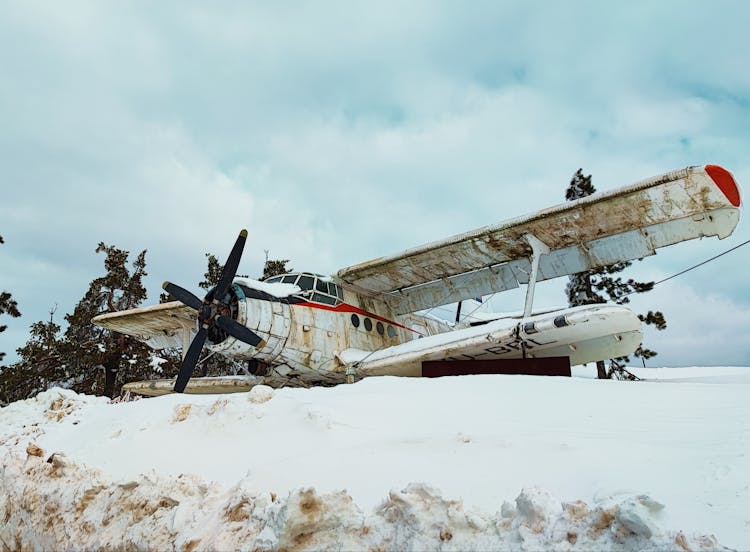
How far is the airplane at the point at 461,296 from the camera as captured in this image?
8.65 meters

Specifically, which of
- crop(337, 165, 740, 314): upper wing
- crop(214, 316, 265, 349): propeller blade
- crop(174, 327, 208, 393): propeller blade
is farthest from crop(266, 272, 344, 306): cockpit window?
crop(174, 327, 208, 393): propeller blade

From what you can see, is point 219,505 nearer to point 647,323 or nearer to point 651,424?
point 651,424

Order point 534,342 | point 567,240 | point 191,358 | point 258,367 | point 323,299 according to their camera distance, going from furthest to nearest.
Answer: point 323,299 → point 258,367 → point 567,240 → point 191,358 → point 534,342

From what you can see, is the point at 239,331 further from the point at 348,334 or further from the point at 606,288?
the point at 606,288

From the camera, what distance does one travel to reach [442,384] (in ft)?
19.3

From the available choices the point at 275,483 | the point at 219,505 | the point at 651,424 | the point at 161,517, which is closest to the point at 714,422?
the point at 651,424

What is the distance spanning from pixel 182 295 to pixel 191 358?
55.1 inches

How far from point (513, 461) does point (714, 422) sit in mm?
2009

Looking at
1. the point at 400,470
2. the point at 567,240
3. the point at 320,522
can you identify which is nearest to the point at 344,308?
the point at 567,240

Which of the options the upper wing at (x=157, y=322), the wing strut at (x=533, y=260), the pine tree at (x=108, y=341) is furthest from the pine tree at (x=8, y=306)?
the wing strut at (x=533, y=260)

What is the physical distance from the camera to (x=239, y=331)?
9219 millimetres

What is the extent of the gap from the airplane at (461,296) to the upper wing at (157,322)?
2.09 m

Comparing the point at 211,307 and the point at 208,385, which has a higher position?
the point at 211,307

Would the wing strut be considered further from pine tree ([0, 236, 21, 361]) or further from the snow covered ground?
pine tree ([0, 236, 21, 361])
